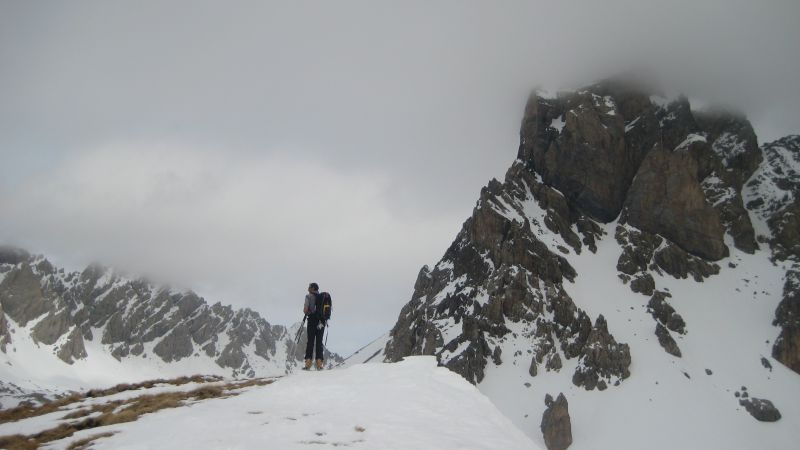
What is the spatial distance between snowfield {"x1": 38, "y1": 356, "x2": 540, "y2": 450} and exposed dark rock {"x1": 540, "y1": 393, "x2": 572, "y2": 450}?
82.8 m

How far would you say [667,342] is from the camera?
110250mm

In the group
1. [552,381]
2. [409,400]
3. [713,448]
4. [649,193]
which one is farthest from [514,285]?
[409,400]

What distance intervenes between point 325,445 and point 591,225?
5907 inches

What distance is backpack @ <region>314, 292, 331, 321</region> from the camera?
21125 millimetres

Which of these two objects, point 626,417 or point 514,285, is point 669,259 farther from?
point 626,417

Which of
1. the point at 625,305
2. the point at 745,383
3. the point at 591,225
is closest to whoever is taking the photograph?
the point at 745,383

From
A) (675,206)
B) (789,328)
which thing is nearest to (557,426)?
(789,328)

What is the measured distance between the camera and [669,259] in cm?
13538

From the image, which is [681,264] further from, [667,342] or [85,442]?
[85,442]

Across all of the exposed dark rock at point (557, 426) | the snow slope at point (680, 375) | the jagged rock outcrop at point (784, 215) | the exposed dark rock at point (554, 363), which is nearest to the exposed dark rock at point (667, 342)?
the snow slope at point (680, 375)

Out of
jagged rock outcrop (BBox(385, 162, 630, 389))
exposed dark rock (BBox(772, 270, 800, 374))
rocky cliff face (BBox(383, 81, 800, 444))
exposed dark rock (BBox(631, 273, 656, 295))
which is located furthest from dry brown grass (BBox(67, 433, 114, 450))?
exposed dark rock (BBox(772, 270, 800, 374))

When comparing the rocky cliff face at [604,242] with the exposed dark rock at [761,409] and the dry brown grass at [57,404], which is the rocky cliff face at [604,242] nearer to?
the exposed dark rock at [761,409]

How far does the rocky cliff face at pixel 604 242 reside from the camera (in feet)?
362

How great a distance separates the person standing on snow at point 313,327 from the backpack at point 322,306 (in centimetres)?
4
